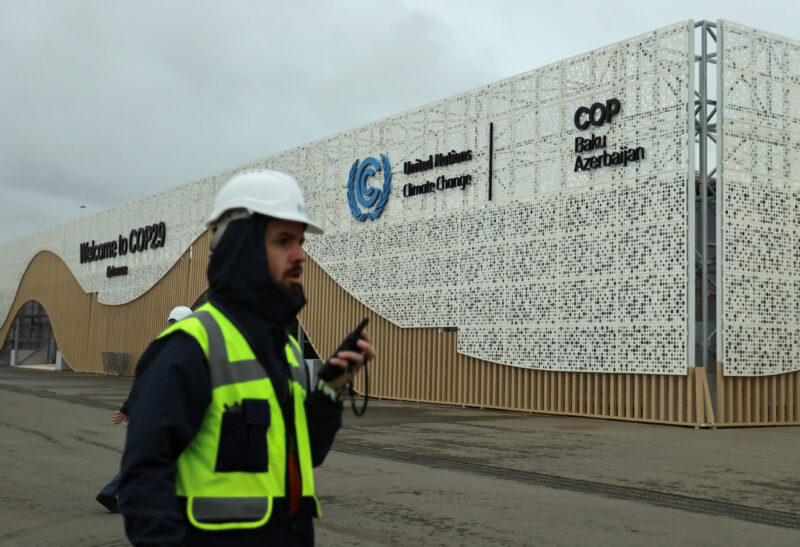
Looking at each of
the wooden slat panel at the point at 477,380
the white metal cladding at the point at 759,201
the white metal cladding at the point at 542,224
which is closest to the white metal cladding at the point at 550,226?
the white metal cladding at the point at 542,224

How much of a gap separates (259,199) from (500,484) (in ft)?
→ 23.4

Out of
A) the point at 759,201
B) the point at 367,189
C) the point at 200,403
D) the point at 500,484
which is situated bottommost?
the point at 500,484

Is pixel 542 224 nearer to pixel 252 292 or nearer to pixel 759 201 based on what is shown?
pixel 759 201

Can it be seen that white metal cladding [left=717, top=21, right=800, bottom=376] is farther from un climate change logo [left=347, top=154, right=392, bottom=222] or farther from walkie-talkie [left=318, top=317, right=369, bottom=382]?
walkie-talkie [left=318, top=317, right=369, bottom=382]

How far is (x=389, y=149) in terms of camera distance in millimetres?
24047

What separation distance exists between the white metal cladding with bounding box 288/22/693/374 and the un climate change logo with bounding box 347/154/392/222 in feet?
0.80

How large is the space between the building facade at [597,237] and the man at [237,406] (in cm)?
1488

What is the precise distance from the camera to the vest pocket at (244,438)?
225 cm

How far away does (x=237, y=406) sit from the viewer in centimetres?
229

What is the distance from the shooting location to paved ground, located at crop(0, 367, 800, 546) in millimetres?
6660

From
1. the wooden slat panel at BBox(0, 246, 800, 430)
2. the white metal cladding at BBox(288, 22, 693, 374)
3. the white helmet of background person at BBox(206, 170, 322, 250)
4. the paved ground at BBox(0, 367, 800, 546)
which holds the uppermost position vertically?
the white metal cladding at BBox(288, 22, 693, 374)

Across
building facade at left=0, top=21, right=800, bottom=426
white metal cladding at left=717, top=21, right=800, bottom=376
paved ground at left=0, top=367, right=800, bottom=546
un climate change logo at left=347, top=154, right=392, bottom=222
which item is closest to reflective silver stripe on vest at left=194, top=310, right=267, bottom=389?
paved ground at left=0, top=367, right=800, bottom=546

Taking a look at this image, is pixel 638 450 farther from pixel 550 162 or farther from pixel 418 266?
pixel 418 266

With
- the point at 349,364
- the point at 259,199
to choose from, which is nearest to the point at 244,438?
the point at 349,364
